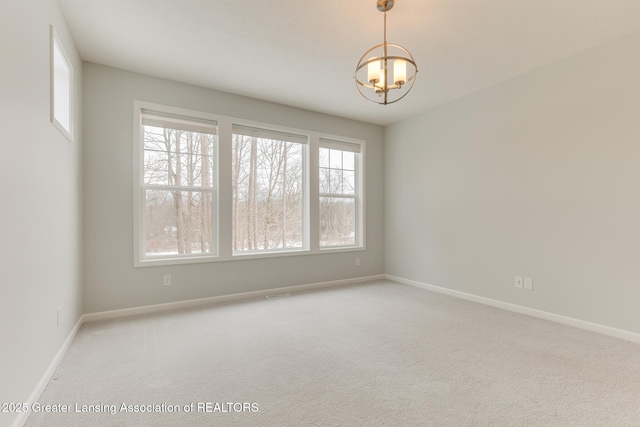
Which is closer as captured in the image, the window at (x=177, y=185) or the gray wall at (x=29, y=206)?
the gray wall at (x=29, y=206)

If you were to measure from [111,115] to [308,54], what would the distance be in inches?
86.2

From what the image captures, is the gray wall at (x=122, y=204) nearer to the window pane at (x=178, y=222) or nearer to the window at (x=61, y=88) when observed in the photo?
the window pane at (x=178, y=222)

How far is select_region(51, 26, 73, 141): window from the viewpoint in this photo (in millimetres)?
2119

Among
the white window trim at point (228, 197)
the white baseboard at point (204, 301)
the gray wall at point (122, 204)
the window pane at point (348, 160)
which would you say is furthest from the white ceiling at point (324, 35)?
the white baseboard at point (204, 301)

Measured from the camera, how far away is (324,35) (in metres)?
2.61

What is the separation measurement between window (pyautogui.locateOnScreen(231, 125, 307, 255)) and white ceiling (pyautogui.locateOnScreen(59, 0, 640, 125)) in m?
0.86

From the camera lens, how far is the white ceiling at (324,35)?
228 centimetres

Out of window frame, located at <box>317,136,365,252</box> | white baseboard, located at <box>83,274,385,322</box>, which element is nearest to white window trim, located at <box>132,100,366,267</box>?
window frame, located at <box>317,136,365,252</box>

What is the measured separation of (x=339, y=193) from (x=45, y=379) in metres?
3.87

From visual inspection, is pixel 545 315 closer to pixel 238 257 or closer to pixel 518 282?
pixel 518 282

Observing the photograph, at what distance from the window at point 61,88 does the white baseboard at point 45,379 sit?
5.51 feet

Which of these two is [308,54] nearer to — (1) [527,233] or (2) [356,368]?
(2) [356,368]

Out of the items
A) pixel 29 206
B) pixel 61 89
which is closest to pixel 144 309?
pixel 29 206

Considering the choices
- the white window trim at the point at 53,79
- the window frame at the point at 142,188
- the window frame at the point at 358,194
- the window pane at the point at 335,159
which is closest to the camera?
the white window trim at the point at 53,79
